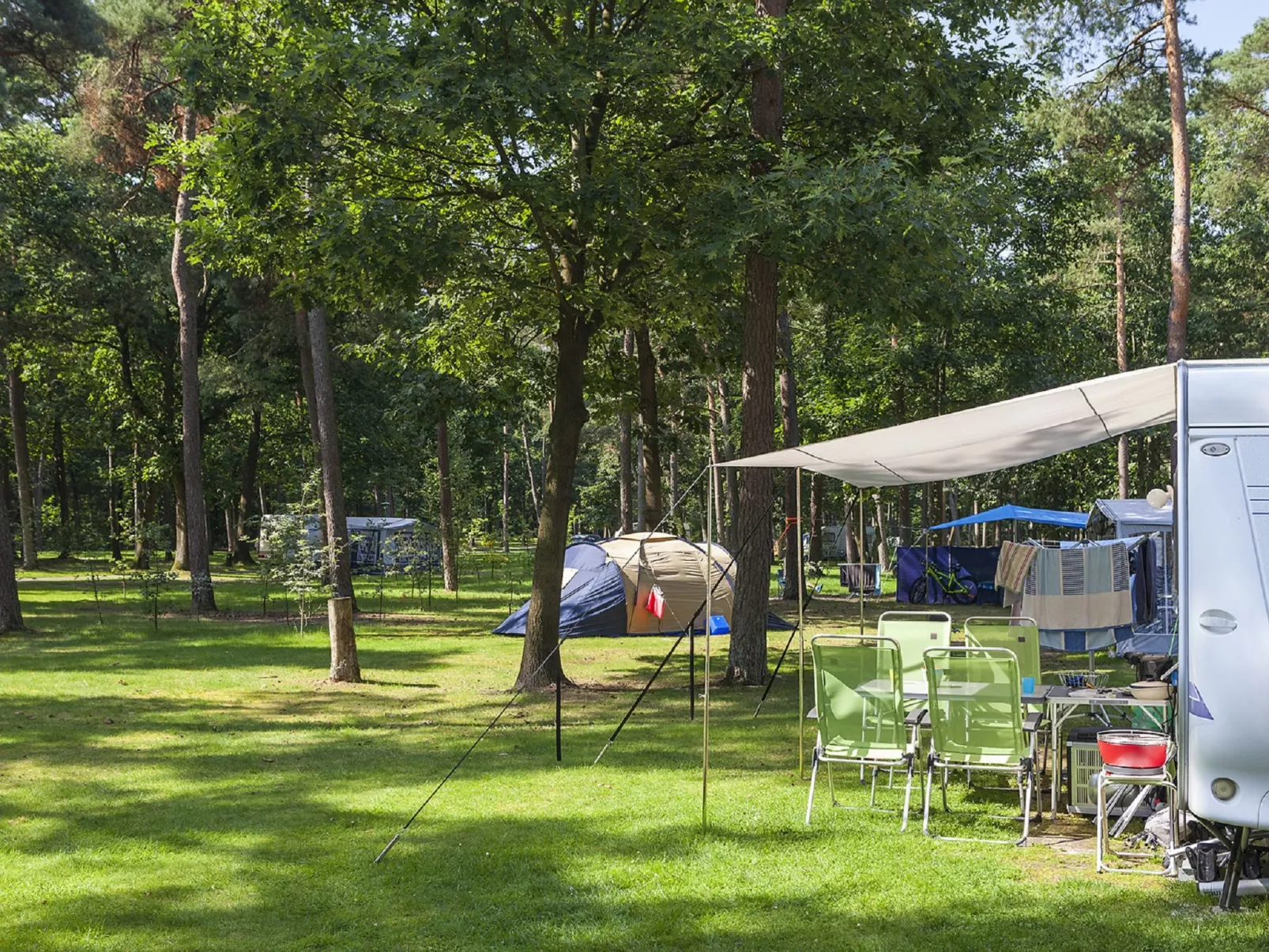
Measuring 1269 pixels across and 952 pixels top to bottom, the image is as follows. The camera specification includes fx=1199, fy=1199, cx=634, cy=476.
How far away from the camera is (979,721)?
6.40m

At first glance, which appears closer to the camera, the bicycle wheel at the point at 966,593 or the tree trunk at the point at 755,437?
the tree trunk at the point at 755,437

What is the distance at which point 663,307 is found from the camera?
13086 mm

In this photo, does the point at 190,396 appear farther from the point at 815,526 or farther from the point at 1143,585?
the point at 815,526

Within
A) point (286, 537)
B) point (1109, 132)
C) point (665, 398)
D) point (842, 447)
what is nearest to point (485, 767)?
point (842, 447)

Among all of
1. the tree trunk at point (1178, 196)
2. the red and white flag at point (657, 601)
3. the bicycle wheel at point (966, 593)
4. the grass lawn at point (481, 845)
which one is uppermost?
the tree trunk at point (1178, 196)

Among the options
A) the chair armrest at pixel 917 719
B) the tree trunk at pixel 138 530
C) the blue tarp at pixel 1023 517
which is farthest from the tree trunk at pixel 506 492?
the chair armrest at pixel 917 719

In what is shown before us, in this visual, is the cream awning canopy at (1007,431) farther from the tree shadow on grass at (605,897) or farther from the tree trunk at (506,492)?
the tree trunk at (506,492)

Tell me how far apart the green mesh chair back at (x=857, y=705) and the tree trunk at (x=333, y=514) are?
251 inches

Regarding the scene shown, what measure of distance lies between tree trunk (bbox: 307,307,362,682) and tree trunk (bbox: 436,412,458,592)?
8.55m

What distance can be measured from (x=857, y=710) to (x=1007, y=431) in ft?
5.92

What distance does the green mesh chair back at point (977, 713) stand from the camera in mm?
6312

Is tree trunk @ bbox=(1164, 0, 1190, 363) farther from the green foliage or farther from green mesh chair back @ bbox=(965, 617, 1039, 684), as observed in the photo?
the green foliage

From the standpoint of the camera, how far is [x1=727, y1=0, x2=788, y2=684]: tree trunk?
11.7 metres

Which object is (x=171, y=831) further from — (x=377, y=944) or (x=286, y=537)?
(x=286, y=537)
